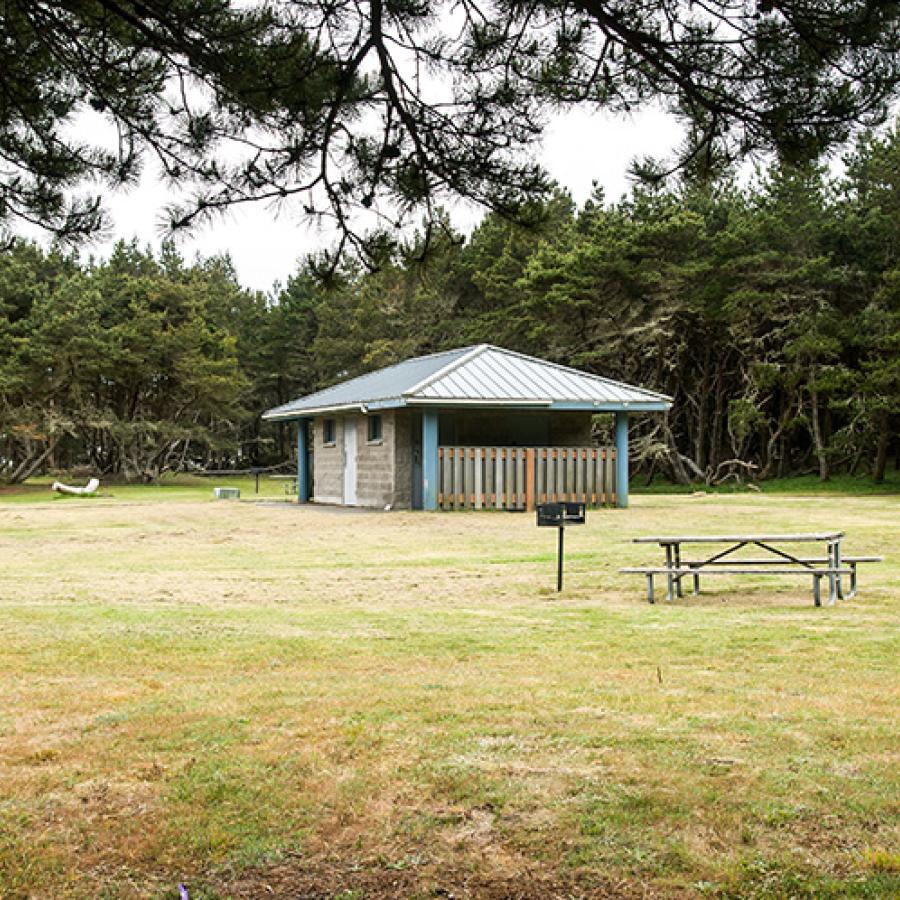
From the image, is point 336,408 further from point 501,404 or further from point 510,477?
point 510,477

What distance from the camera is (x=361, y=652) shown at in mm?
6895

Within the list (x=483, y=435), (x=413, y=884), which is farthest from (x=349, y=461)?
(x=413, y=884)

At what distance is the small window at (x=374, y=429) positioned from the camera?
81.2 feet

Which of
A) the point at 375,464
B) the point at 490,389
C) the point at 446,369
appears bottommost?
the point at 375,464

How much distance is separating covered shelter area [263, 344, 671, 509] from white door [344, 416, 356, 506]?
25mm

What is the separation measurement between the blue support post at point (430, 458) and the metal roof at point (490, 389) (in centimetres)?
64

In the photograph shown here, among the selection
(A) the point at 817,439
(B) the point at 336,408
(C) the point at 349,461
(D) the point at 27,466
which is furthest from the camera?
(D) the point at 27,466

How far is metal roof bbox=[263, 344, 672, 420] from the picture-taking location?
22391 millimetres

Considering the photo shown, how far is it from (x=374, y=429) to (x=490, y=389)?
3502 mm

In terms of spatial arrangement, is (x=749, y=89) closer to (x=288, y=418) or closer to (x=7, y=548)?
(x=7, y=548)

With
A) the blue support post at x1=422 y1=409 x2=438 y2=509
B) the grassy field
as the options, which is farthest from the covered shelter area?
the grassy field

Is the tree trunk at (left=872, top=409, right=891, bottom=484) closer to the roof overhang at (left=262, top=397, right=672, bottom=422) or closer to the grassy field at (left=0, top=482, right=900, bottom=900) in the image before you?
the roof overhang at (left=262, top=397, right=672, bottom=422)

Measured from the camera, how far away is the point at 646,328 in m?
35.5

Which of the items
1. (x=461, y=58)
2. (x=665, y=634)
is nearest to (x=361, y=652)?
(x=665, y=634)
